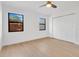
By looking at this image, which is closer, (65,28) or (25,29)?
(25,29)

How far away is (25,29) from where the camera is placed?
591 cm

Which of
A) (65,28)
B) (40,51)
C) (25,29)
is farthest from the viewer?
(65,28)

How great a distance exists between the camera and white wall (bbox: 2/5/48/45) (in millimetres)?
4783

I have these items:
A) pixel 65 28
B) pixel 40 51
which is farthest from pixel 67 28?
pixel 40 51

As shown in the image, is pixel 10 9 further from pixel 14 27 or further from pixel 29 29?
pixel 29 29

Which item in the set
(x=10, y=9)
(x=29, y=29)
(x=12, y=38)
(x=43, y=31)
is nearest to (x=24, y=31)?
(x=29, y=29)

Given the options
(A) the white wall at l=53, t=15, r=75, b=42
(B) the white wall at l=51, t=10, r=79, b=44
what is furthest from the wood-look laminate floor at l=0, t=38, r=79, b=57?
(A) the white wall at l=53, t=15, r=75, b=42

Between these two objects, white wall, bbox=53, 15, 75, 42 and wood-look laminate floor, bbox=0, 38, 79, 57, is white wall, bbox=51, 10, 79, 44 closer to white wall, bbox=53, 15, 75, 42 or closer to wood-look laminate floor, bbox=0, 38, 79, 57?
white wall, bbox=53, 15, 75, 42

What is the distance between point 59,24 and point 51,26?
1.16 metres

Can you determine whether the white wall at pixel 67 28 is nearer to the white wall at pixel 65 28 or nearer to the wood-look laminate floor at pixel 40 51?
the white wall at pixel 65 28

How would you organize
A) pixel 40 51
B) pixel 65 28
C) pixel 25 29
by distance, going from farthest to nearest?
pixel 65 28 < pixel 25 29 < pixel 40 51

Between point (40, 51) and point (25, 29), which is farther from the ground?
point (25, 29)

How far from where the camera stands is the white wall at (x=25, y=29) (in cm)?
478

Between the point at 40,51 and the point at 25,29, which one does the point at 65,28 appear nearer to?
the point at 25,29
